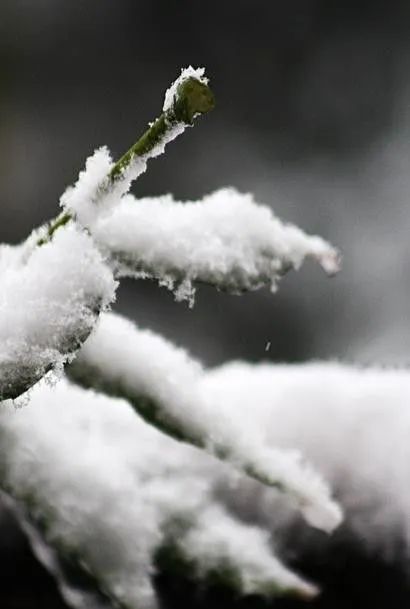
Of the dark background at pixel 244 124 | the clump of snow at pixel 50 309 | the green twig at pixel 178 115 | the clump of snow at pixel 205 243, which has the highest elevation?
the dark background at pixel 244 124

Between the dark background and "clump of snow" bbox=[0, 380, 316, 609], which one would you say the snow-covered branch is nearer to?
"clump of snow" bbox=[0, 380, 316, 609]

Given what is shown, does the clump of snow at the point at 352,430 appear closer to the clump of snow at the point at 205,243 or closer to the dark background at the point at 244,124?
the clump of snow at the point at 205,243

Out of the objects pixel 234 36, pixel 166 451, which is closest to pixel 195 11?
pixel 234 36

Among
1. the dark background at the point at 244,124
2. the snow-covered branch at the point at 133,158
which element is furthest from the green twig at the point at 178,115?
the dark background at the point at 244,124

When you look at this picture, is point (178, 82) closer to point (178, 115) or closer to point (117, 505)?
point (178, 115)

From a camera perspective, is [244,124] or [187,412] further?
[244,124]

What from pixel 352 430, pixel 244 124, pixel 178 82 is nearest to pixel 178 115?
pixel 178 82
